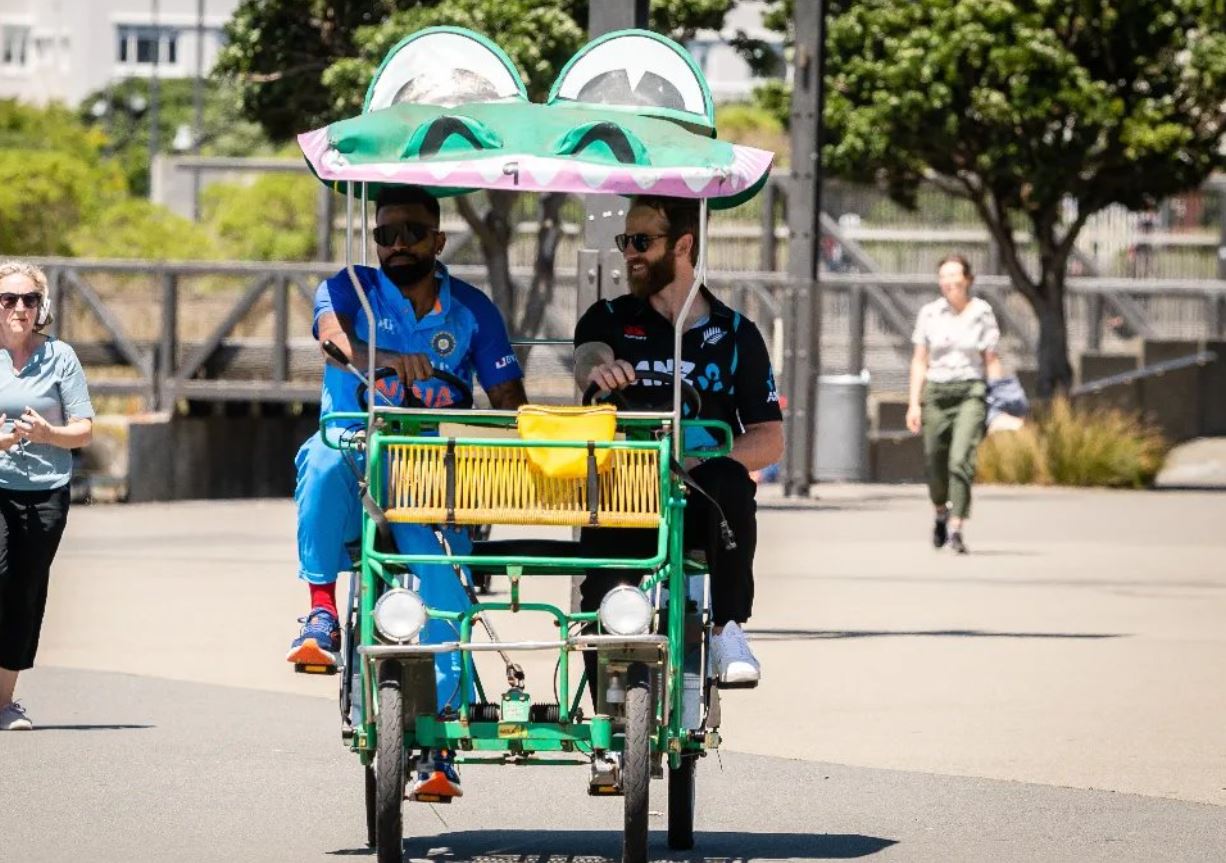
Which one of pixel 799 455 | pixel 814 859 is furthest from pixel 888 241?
pixel 814 859

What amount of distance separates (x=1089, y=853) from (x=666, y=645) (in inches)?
63.3

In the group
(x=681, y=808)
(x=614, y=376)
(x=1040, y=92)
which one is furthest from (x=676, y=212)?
(x=1040, y=92)

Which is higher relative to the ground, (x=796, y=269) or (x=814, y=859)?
Result: (x=796, y=269)

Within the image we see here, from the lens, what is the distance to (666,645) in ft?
24.9

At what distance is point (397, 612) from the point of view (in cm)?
752

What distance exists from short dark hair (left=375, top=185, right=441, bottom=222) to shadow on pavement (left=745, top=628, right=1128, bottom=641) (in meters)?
5.83

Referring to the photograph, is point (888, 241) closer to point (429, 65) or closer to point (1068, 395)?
point (1068, 395)

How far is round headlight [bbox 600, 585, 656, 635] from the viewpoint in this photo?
7566 millimetres

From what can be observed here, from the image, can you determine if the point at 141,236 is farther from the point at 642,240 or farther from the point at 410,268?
the point at 642,240

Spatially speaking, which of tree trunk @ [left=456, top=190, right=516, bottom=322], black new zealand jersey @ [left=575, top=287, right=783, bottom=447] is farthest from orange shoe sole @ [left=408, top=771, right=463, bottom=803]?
tree trunk @ [left=456, top=190, right=516, bottom=322]

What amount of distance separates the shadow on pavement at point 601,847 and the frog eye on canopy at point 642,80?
6.87 ft

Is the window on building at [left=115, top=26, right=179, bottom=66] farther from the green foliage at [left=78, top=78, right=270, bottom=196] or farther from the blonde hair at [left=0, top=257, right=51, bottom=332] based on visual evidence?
the blonde hair at [left=0, top=257, right=51, bottom=332]

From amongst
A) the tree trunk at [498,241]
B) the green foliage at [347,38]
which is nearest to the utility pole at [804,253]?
the green foliage at [347,38]

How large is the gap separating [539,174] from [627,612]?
1.16m
